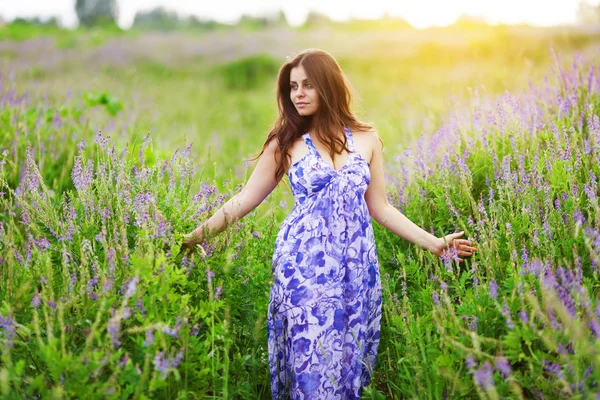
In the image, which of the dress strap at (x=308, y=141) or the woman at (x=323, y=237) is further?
the dress strap at (x=308, y=141)

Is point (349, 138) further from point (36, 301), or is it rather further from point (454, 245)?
point (36, 301)

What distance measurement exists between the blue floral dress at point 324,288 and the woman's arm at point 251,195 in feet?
0.58

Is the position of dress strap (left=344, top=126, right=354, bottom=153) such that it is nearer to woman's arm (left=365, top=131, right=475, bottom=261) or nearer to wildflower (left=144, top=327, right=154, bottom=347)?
woman's arm (left=365, top=131, right=475, bottom=261)

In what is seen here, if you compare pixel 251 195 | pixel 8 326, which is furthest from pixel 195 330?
pixel 251 195

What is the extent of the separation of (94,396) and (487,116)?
315 centimetres

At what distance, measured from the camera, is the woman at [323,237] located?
238cm

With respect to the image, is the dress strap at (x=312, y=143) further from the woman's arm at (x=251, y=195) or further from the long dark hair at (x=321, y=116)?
the woman's arm at (x=251, y=195)

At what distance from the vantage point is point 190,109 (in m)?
10.2

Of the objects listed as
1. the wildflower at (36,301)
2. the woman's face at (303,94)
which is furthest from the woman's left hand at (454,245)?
the wildflower at (36,301)

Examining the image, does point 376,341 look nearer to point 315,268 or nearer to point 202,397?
point 315,268

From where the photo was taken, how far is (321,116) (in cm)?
274

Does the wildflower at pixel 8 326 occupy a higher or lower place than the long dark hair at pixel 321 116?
lower

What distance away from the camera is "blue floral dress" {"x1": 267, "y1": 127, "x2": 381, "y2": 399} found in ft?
7.79

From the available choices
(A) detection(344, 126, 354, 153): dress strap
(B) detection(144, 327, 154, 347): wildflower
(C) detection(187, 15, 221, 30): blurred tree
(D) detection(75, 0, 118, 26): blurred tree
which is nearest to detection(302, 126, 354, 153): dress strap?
(A) detection(344, 126, 354, 153): dress strap
